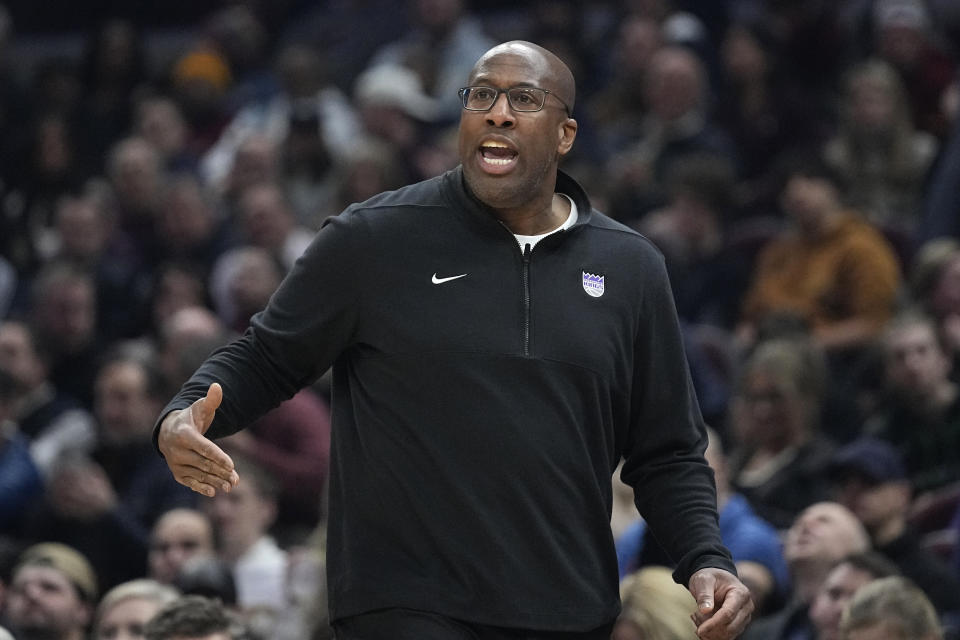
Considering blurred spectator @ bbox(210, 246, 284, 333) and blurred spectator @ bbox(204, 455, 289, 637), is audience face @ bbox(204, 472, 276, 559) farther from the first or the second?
blurred spectator @ bbox(210, 246, 284, 333)

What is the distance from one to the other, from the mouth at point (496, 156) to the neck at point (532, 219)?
0.34ft

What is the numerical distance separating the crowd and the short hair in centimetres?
5

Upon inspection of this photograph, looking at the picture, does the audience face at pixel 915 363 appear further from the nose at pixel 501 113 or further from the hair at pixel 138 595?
the nose at pixel 501 113

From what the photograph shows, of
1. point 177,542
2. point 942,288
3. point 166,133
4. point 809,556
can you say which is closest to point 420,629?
point 809,556

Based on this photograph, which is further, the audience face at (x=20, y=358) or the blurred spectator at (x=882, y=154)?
the blurred spectator at (x=882, y=154)

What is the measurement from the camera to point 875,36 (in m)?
9.75

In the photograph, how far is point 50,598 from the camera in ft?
20.4

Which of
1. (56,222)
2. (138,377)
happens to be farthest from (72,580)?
(56,222)

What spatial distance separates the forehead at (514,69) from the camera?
11.7 feet

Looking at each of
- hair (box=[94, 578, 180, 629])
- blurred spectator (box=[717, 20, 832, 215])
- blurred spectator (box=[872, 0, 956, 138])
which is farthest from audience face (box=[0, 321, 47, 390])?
blurred spectator (box=[872, 0, 956, 138])

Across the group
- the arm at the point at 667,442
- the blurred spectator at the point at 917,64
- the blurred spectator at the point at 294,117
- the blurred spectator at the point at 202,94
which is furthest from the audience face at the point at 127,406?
the arm at the point at 667,442

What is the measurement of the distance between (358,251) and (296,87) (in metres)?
7.71

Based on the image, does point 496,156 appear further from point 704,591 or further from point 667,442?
point 704,591

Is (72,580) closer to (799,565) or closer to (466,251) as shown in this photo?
(799,565)
